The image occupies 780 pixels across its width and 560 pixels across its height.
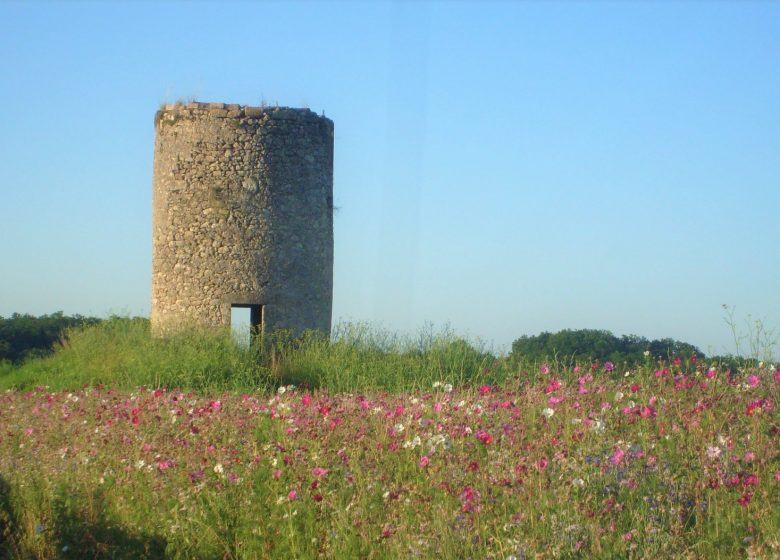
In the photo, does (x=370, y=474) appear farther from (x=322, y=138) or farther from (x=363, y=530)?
(x=322, y=138)

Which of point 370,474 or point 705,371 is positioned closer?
point 370,474

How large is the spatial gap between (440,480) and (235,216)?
984 cm

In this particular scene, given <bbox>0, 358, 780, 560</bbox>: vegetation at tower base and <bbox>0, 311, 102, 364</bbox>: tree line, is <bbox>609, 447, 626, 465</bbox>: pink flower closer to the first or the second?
<bbox>0, 358, 780, 560</bbox>: vegetation at tower base

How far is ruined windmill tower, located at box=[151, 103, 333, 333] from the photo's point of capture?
14.8 meters

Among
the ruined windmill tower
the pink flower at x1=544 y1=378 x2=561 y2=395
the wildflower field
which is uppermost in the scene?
the ruined windmill tower

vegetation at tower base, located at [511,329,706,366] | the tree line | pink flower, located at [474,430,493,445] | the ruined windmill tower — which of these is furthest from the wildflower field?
the tree line

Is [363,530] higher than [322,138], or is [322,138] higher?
[322,138]

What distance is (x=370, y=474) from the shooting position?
19.4 ft

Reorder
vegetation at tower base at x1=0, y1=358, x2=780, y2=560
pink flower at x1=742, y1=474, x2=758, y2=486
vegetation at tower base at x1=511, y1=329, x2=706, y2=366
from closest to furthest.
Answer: vegetation at tower base at x1=0, y1=358, x2=780, y2=560 < pink flower at x1=742, y1=474, x2=758, y2=486 < vegetation at tower base at x1=511, y1=329, x2=706, y2=366

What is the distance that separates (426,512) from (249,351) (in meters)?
9.13

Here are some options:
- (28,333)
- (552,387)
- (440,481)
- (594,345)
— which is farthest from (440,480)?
(28,333)

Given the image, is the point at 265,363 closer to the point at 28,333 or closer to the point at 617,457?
the point at 617,457

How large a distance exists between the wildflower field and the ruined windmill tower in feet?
24.3

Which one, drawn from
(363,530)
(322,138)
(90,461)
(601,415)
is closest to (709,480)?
(601,415)
